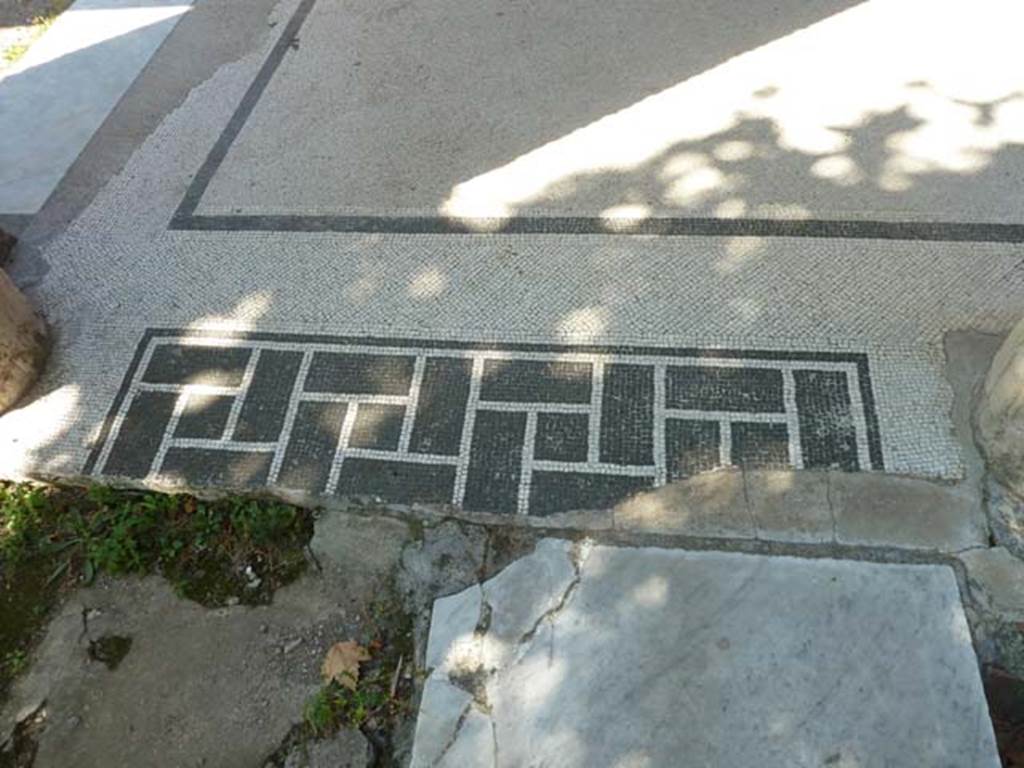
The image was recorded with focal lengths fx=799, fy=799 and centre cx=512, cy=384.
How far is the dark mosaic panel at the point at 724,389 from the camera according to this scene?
2.55m

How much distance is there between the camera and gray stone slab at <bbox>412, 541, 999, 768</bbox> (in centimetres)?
193

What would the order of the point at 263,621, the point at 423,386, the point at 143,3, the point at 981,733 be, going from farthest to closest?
the point at 143,3 → the point at 423,386 → the point at 263,621 → the point at 981,733

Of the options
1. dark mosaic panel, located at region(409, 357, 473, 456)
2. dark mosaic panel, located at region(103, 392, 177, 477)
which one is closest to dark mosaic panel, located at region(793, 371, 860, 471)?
dark mosaic panel, located at region(409, 357, 473, 456)

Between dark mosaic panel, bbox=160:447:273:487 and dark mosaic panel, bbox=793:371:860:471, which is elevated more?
dark mosaic panel, bbox=160:447:273:487

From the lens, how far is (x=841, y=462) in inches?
94.3

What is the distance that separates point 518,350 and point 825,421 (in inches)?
40.5

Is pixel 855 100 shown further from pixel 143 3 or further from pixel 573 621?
pixel 143 3

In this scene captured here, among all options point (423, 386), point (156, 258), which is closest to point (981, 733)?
point (423, 386)

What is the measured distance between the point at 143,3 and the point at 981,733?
18.1 feet

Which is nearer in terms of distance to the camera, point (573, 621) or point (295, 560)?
point (573, 621)

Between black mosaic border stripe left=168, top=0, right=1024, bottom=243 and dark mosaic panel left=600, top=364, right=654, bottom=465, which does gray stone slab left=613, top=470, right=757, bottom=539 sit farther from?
black mosaic border stripe left=168, top=0, right=1024, bottom=243

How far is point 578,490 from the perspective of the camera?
2.44 meters

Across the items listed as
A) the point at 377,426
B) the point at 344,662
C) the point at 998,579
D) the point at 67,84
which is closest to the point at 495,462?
the point at 377,426

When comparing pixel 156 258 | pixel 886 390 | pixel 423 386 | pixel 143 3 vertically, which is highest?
pixel 143 3
